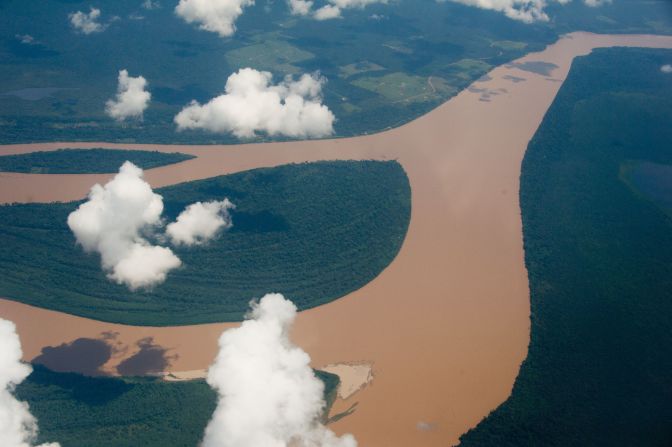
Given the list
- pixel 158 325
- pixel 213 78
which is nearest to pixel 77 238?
pixel 158 325

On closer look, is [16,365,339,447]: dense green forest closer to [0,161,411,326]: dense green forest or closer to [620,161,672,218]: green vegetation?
[0,161,411,326]: dense green forest

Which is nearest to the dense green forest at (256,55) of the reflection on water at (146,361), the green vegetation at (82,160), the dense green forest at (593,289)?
the green vegetation at (82,160)

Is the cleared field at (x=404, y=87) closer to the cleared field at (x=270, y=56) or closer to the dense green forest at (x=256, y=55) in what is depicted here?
the dense green forest at (x=256, y=55)

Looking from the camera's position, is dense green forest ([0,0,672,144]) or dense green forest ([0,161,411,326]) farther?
dense green forest ([0,0,672,144])

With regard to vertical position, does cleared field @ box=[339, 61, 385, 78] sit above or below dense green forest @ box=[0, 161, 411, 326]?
above

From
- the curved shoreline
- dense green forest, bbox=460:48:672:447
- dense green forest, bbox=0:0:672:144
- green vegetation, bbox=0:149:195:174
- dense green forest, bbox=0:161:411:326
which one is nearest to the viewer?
dense green forest, bbox=460:48:672:447

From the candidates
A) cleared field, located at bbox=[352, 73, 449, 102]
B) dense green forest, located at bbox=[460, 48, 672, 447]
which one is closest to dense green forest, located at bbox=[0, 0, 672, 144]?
cleared field, located at bbox=[352, 73, 449, 102]

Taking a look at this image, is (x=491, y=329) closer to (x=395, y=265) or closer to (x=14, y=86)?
(x=395, y=265)
